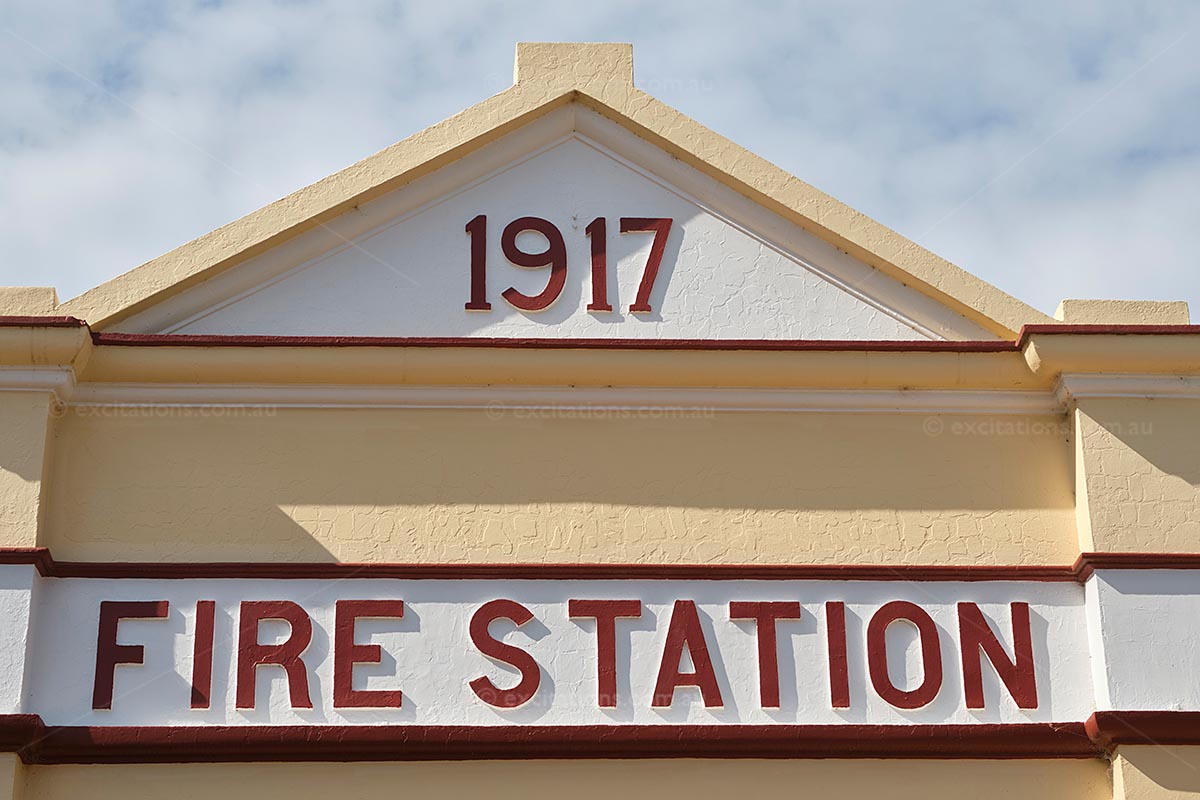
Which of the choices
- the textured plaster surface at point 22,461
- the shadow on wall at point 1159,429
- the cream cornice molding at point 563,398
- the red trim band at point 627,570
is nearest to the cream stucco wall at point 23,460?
the textured plaster surface at point 22,461

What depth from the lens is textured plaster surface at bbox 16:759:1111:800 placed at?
10.1m

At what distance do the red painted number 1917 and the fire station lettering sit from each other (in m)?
1.85

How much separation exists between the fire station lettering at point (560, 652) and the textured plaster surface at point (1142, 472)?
469 millimetres

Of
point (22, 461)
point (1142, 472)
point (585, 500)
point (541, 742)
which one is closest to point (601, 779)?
point (541, 742)

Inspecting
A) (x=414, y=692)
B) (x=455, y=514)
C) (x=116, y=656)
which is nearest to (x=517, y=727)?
(x=414, y=692)

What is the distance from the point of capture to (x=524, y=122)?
11.8 m

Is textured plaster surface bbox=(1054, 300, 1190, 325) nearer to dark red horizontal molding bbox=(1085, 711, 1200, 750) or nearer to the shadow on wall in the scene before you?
the shadow on wall

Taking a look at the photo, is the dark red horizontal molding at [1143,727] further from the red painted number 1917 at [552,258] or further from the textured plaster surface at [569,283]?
the red painted number 1917 at [552,258]

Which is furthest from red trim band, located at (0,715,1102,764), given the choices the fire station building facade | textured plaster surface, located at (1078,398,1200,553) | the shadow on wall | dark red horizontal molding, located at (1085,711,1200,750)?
the shadow on wall

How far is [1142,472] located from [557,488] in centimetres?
351

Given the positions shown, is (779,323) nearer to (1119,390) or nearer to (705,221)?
(705,221)

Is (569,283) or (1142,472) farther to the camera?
(569,283)

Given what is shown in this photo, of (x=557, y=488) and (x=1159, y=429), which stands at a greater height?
(x=1159, y=429)

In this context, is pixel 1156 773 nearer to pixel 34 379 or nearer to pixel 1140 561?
pixel 1140 561
